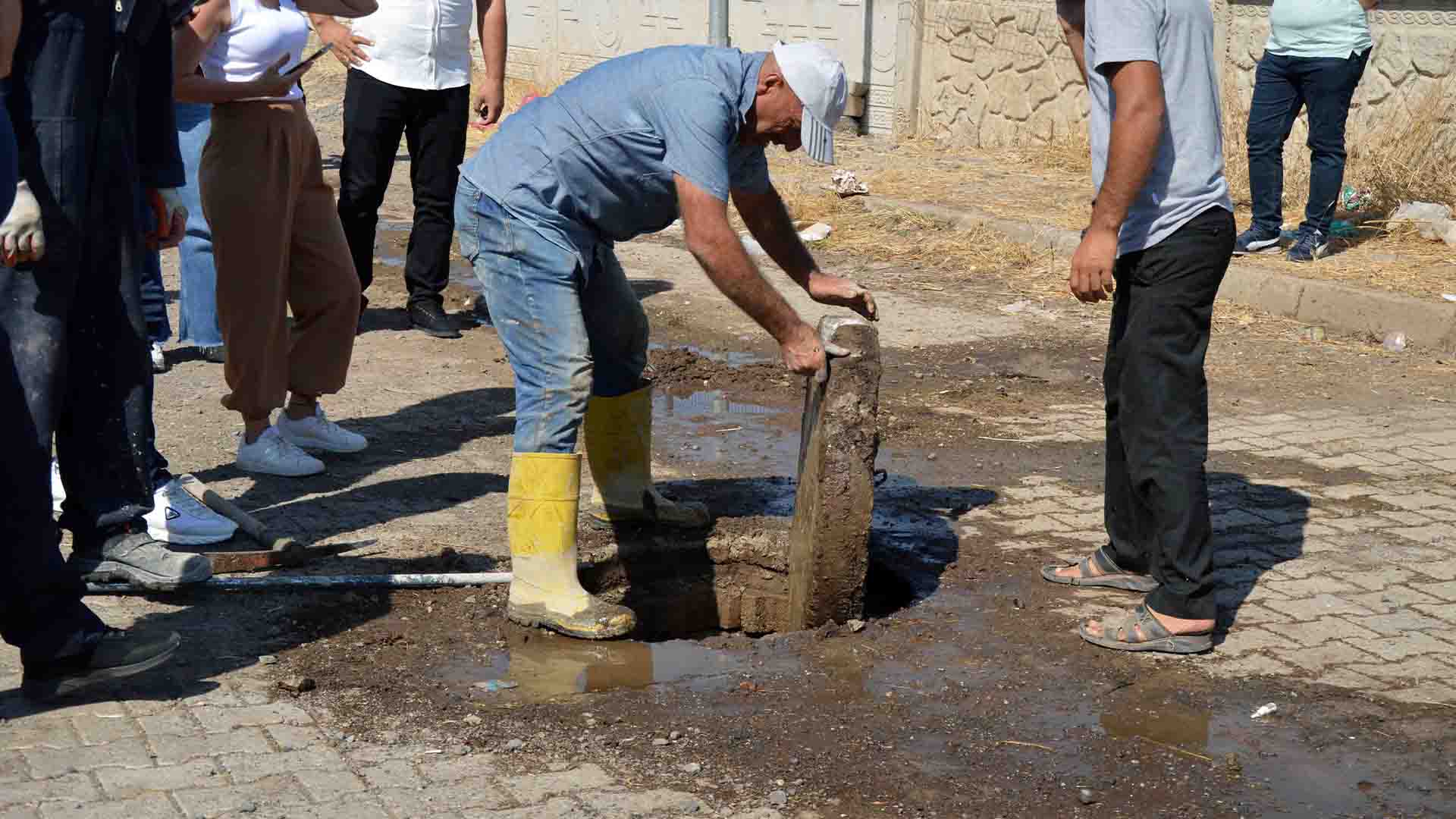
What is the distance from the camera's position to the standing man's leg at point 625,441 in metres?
5.34

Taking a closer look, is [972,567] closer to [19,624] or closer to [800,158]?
[19,624]

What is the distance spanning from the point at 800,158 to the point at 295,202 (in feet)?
27.1

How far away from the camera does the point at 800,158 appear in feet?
45.6

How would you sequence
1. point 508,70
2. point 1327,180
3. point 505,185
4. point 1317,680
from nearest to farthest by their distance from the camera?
1. point 1317,680
2. point 505,185
3. point 1327,180
4. point 508,70

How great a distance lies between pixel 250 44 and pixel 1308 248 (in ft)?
20.5

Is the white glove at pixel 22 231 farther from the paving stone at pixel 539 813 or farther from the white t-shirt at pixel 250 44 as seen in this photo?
the white t-shirt at pixel 250 44

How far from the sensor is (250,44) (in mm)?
5855

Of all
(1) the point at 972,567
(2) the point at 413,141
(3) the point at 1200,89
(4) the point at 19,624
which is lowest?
(1) the point at 972,567

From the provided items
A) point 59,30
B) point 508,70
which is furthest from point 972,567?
point 508,70

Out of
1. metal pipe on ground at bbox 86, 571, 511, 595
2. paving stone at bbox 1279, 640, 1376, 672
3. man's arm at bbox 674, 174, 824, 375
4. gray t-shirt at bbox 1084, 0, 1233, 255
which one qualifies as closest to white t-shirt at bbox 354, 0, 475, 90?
metal pipe on ground at bbox 86, 571, 511, 595

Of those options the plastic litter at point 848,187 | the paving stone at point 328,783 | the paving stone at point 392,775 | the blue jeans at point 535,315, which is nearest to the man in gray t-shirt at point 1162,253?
the blue jeans at point 535,315

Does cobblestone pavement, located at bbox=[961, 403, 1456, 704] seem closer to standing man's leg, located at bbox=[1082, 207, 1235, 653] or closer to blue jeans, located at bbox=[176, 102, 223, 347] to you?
standing man's leg, located at bbox=[1082, 207, 1235, 653]

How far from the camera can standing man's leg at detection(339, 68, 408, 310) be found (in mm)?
7969

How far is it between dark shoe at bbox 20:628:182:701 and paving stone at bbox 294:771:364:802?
2.12 feet
